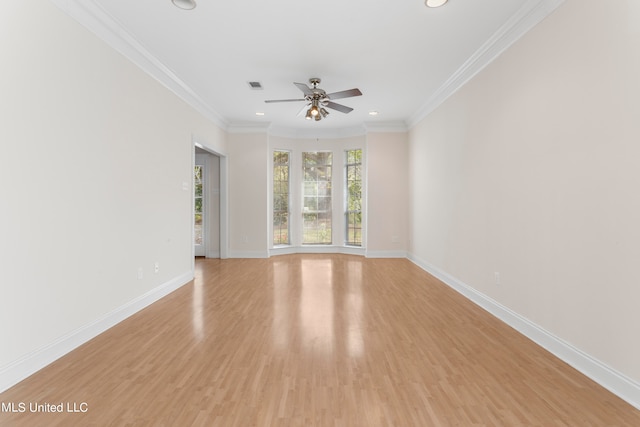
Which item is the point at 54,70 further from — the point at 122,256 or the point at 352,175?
the point at 352,175

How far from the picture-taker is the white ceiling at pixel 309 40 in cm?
300

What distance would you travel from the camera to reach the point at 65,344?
2664 mm

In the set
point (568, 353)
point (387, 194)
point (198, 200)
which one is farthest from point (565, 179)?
point (198, 200)

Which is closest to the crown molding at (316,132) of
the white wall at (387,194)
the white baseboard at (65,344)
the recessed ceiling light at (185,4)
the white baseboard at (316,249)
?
the white wall at (387,194)

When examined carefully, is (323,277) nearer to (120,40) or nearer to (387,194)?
(387,194)

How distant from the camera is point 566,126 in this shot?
2.57 metres

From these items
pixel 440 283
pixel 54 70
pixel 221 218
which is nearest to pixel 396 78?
pixel 440 283

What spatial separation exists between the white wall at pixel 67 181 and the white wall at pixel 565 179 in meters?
3.87

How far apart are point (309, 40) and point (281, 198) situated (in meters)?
4.80

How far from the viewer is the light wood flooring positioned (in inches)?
74.2

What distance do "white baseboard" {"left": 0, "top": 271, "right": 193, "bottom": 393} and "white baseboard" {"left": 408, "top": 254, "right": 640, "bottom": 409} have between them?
3817 mm

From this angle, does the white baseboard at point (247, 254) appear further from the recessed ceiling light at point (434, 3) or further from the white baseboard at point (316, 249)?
the recessed ceiling light at point (434, 3)

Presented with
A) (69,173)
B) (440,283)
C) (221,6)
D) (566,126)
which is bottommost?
(440,283)

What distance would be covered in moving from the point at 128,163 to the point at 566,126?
13.2 feet
